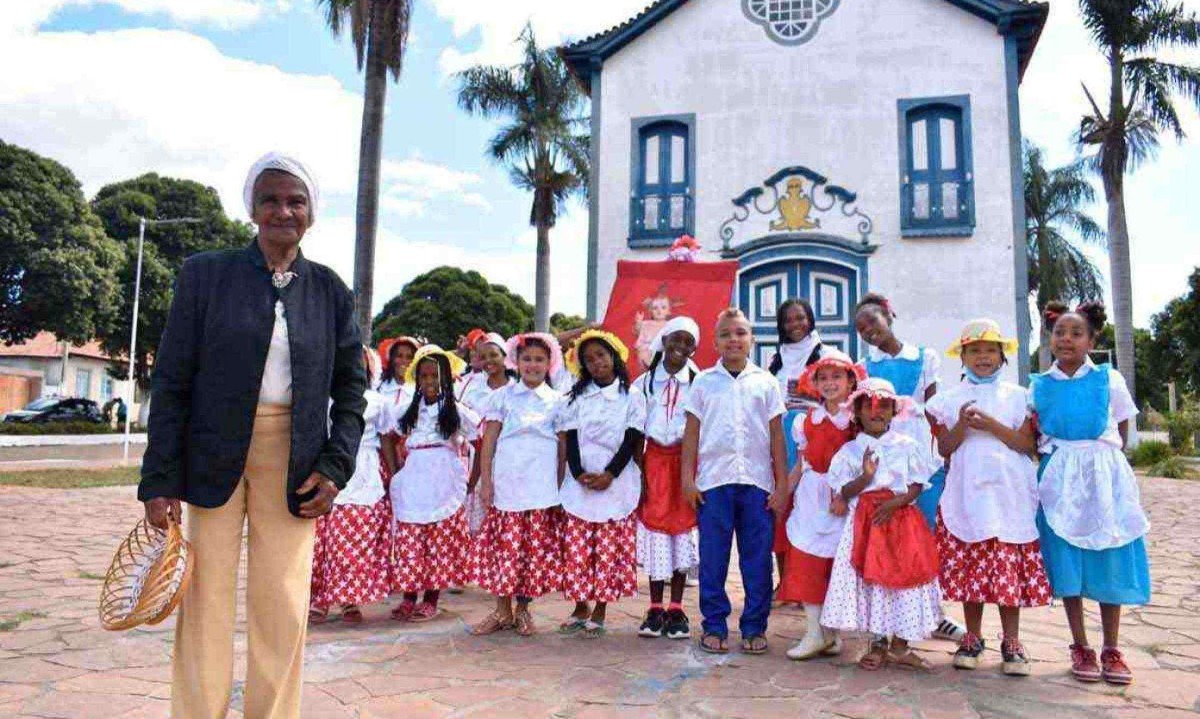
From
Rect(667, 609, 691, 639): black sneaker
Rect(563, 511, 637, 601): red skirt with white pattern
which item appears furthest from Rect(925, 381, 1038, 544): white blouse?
Rect(563, 511, 637, 601): red skirt with white pattern

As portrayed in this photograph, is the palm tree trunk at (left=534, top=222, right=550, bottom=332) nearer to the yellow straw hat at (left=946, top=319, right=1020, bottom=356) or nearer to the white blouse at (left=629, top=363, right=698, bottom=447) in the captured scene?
the white blouse at (left=629, top=363, right=698, bottom=447)

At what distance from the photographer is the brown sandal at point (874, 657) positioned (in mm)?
4281

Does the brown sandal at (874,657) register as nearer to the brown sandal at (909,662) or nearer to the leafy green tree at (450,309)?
the brown sandal at (909,662)

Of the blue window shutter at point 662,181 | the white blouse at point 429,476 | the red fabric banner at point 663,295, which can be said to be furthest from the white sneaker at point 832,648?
the blue window shutter at point 662,181

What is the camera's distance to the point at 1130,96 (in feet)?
69.8

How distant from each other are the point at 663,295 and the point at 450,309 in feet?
99.1


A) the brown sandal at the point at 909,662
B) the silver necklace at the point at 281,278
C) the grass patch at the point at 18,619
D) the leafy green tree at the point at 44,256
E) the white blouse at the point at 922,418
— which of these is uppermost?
the leafy green tree at the point at 44,256

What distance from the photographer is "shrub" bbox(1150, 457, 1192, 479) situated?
1762 cm

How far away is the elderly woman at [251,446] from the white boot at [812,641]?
2627 mm

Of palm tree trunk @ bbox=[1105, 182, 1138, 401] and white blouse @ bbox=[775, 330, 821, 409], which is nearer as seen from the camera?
white blouse @ bbox=[775, 330, 821, 409]

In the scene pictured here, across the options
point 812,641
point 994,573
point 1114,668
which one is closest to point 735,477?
point 812,641

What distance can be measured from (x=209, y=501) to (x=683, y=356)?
323 cm

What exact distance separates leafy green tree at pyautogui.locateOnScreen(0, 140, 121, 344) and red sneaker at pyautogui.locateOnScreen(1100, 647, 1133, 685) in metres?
28.1

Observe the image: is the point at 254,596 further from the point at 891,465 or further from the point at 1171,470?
the point at 1171,470
